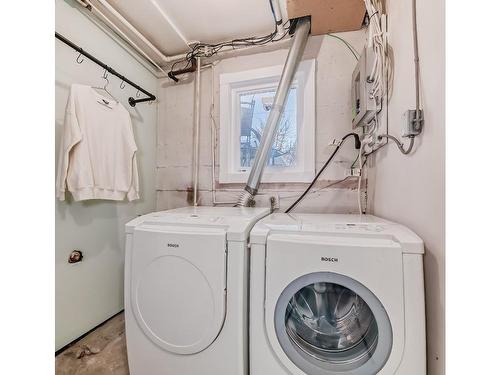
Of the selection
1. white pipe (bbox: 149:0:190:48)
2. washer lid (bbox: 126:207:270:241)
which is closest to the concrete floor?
washer lid (bbox: 126:207:270:241)

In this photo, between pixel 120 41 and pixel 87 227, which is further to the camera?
pixel 120 41

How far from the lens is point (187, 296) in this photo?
1002 millimetres

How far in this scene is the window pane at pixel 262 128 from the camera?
6.15 feet

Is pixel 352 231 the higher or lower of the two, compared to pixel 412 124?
lower

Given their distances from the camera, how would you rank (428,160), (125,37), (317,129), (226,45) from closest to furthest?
(428,160)
(125,37)
(317,129)
(226,45)

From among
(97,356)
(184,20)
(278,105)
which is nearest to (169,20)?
(184,20)

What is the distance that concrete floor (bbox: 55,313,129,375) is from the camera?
1195mm

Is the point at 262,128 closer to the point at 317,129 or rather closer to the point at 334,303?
the point at 317,129

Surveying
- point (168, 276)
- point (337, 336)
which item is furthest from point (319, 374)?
point (168, 276)

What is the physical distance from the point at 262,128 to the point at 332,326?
154cm

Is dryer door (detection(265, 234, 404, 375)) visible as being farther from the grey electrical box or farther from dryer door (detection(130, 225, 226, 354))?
the grey electrical box

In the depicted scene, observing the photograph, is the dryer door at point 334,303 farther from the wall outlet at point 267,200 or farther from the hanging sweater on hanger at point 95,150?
the hanging sweater on hanger at point 95,150

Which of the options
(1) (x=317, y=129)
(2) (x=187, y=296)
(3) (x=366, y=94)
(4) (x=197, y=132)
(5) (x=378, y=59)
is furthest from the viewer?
(4) (x=197, y=132)
